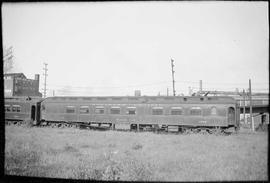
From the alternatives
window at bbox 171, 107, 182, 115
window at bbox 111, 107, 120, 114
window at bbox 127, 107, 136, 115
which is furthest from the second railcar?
window at bbox 171, 107, 182, 115

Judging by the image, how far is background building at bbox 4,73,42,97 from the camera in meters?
45.2

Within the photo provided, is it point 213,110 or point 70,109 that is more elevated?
point 213,110

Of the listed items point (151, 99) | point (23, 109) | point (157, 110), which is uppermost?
point (151, 99)

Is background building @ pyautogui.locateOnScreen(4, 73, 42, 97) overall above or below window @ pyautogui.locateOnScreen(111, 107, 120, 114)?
above

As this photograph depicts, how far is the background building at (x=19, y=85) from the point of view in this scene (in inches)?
1780

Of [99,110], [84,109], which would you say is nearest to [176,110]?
[99,110]

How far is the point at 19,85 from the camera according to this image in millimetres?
47438

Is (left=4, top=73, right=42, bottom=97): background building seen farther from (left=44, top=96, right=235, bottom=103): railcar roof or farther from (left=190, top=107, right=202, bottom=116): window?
(left=190, top=107, right=202, bottom=116): window

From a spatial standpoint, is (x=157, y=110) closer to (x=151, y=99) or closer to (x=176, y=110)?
(x=151, y=99)

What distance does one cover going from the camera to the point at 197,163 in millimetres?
8484

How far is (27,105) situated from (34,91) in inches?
1145

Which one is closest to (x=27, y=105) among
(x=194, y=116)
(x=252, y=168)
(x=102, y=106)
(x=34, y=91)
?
(x=102, y=106)

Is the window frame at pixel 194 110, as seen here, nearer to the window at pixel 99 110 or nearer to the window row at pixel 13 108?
the window at pixel 99 110

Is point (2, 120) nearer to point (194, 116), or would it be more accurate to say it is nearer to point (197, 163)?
point (197, 163)
